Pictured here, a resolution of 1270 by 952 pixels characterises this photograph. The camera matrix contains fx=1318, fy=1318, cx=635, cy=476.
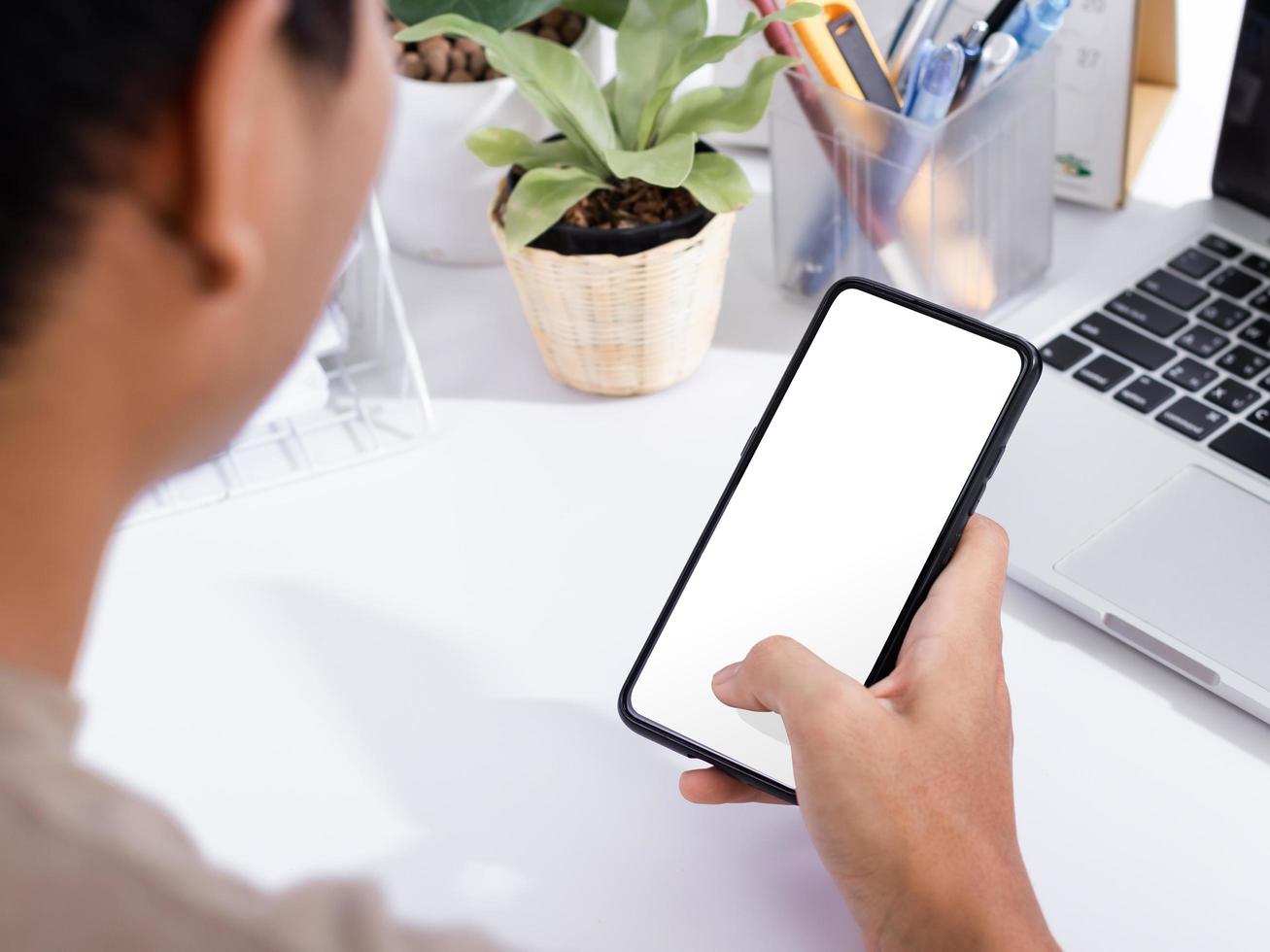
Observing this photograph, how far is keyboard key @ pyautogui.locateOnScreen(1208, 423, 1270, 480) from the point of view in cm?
55

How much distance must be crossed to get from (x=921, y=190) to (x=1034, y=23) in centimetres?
9

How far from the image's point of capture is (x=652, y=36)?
1.88ft

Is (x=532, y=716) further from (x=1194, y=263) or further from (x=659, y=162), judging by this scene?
(x=1194, y=263)

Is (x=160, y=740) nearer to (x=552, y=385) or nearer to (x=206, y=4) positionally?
(x=552, y=385)

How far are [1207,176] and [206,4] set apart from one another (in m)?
0.67

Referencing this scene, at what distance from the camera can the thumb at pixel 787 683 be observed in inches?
16.0

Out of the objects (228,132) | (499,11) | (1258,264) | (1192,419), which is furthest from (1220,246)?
(228,132)

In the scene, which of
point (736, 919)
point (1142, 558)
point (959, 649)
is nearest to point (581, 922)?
point (736, 919)

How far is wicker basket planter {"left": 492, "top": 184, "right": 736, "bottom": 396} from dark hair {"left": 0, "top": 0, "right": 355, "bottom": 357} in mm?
379

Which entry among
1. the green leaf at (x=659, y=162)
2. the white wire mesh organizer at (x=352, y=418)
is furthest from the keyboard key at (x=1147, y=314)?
the white wire mesh organizer at (x=352, y=418)

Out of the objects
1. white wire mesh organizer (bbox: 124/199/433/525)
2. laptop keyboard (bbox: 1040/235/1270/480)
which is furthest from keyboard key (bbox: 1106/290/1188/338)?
white wire mesh organizer (bbox: 124/199/433/525)

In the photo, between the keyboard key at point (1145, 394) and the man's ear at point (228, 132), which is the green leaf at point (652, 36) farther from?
the man's ear at point (228, 132)

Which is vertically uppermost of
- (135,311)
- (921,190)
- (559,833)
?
(135,311)

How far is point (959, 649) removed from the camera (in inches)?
16.8
